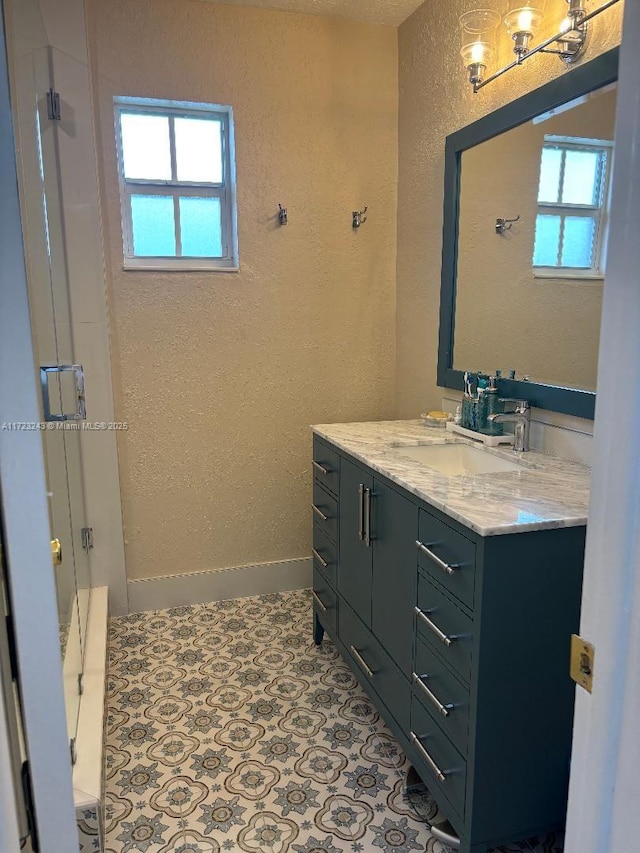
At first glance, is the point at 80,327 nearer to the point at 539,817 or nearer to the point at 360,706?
the point at 360,706

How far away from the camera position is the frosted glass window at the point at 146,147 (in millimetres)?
2678

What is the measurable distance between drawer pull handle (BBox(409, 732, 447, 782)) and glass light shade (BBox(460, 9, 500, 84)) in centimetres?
211

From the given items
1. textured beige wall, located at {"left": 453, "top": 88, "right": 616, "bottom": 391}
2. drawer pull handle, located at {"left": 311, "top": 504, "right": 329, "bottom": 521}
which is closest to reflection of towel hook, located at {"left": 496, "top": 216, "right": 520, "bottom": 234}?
textured beige wall, located at {"left": 453, "top": 88, "right": 616, "bottom": 391}

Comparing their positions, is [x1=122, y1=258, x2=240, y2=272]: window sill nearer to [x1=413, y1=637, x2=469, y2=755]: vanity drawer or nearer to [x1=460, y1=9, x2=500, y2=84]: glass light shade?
[x1=460, y1=9, x2=500, y2=84]: glass light shade

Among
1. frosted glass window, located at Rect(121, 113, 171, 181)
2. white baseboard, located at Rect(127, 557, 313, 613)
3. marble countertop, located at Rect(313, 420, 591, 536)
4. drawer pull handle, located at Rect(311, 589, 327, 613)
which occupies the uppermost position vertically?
frosted glass window, located at Rect(121, 113, 171, 181)

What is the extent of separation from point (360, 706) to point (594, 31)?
89.2 inches

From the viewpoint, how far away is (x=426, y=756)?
1618 mm

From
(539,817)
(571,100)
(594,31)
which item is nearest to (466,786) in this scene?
(539,817)

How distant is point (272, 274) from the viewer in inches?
113

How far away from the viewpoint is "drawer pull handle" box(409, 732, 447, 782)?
154 cm

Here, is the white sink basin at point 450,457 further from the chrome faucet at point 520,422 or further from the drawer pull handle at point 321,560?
the drawer pull handle at point 321,560

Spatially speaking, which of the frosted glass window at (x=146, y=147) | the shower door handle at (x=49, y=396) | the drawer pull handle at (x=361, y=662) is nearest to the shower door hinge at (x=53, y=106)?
the frosted glass window at (x=146, y=147)

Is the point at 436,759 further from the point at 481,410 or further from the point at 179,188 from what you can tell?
the point at 179,188

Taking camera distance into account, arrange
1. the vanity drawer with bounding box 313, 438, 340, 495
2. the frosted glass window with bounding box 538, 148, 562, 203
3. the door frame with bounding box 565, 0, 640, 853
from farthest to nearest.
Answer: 1. the vanity drawer with bounding box 313, 438, 340, 495
2. the frosted glass window with bounding box 538, 148, 562, 203
3. the door frame with bounding box 565, 0, 640, 853
